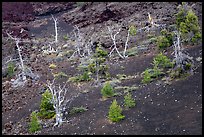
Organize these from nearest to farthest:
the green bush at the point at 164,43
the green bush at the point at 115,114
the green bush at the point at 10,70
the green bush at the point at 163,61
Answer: the green bush at the point at 115,114, the green bush at the point at 163,61, the green bush at the point at 164,43, the green bush at the point at 10,70

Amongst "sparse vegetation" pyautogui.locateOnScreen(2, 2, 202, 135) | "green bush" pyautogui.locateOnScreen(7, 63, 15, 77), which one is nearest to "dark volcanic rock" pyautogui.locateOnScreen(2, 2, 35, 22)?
"sparse vegetation" pyautogui.locateOnScreen(2, 2, 202, 135)

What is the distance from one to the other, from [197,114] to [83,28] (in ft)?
102

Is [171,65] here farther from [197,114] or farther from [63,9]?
[63,9]

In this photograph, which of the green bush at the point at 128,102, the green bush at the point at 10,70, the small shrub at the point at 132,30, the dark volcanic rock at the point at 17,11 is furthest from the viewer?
the dark volcanic rock at the point at 17,11

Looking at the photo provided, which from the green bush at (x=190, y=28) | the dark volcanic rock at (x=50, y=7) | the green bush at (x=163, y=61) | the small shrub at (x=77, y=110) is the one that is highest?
the dark volcanic rock at (x=50, y=7)

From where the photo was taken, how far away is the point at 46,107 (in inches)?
1054

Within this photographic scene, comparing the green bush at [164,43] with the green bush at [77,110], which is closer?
the green bush at [77,110]

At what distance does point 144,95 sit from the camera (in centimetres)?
2617

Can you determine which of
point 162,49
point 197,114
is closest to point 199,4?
point 162,49

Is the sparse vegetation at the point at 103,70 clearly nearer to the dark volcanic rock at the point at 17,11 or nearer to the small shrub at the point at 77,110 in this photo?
the small shrub at the point at 77,110

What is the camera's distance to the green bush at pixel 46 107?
86.5ft

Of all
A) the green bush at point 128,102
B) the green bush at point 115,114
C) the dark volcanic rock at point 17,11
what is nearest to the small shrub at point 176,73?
the green bush at point 128,102

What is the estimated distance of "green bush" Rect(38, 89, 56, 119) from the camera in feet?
86.5

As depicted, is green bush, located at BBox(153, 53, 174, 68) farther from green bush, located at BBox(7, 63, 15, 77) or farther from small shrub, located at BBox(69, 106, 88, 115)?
green bush, located at BBox(7, 63, 15, 77)
